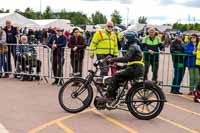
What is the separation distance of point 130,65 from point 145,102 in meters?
0.77

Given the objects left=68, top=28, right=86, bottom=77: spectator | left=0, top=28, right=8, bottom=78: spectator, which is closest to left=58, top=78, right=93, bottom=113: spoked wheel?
left=68, top=28, right=86, bottom=77: spectator

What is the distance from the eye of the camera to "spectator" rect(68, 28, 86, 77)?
13188 millimetres

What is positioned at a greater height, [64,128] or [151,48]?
[151,48]

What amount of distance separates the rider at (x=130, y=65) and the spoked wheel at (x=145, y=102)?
322 mm

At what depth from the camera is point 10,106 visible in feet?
31.8

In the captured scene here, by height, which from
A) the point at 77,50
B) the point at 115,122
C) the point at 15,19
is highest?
the point at 15,19

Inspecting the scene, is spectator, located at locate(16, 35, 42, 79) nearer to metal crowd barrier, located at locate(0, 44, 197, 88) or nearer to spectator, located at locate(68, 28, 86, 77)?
metal crowd barrier, located at locate(0, 44, 197, 88)

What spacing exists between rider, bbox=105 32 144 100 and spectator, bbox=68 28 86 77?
446 cm

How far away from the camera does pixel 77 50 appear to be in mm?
13227

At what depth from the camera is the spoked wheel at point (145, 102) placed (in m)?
8.55

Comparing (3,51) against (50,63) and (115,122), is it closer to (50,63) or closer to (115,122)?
(50,63)

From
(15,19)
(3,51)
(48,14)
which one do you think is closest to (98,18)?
(48,14)

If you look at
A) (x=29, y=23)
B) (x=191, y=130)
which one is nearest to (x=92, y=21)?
(x=29, y=23)

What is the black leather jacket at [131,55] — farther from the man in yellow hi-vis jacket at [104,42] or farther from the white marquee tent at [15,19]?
the white marquee tent at [15,19]
